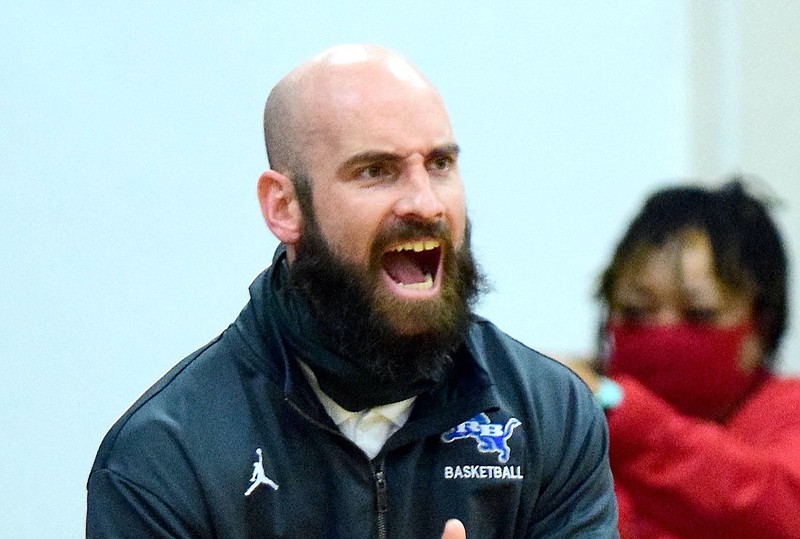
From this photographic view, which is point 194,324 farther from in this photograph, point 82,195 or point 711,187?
point 711,187

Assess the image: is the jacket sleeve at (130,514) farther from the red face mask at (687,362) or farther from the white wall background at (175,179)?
the red face mask at (687,362)

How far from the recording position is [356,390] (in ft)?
5.83

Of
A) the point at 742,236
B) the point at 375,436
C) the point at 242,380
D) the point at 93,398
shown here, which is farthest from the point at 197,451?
the point at 742,236

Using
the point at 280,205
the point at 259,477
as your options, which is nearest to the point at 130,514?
the point at 259,477

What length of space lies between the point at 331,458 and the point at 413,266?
26 cm

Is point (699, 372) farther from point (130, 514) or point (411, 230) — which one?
point (130, 514)

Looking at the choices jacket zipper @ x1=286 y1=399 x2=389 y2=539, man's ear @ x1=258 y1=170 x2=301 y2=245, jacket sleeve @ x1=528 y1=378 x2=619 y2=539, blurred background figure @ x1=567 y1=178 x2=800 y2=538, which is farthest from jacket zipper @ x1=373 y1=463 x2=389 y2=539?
blurred background figure @ x1=567 y1=178 x2=800 y2=538

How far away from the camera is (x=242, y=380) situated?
Result: 1779mm

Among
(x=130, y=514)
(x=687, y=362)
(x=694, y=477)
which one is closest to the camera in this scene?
(x=130, y=514)

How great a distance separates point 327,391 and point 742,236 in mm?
1170

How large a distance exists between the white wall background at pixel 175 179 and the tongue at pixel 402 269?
23 cm

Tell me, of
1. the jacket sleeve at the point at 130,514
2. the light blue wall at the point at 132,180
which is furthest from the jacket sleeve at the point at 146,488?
the light blue wall at the point at 132,180

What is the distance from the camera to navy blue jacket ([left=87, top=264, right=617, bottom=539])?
1676 mm

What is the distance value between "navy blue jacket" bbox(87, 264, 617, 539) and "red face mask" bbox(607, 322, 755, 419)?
672mm
